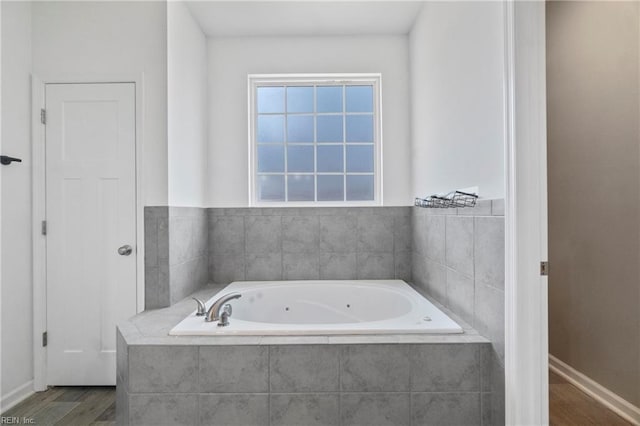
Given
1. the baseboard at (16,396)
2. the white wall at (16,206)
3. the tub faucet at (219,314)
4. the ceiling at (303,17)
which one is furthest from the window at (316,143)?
the baseboard at (16,396)

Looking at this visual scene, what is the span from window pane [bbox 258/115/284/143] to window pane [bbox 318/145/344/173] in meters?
0.37

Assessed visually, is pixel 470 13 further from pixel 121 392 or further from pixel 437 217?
pixel 121 392

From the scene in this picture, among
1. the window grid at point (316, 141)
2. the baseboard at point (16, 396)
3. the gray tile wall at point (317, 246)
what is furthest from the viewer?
the window grid at point (316, 141)

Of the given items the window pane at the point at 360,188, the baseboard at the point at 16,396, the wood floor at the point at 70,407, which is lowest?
the wood floor at the point at 70,407

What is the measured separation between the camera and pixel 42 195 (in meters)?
2.22

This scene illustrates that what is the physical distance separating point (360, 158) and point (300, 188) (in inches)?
23.1

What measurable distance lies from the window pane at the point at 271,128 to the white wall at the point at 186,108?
47 cm

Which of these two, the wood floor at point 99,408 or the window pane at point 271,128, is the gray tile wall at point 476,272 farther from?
the window pane at point 271,128

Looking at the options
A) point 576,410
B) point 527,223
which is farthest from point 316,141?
point 576,410

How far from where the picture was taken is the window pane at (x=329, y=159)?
298 centimetres

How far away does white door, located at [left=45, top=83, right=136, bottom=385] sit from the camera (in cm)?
222

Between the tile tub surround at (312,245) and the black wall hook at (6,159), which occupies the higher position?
the black wall hook at (6,159)

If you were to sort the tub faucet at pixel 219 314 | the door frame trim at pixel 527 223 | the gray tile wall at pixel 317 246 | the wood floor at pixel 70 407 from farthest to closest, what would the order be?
the gray tile wall at pixel 317 246
the wood floor at pixel 70 407
the tub faucet at pixel 219 314
the door frame trim at pixel 527 223

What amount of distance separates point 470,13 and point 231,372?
2.09 m
